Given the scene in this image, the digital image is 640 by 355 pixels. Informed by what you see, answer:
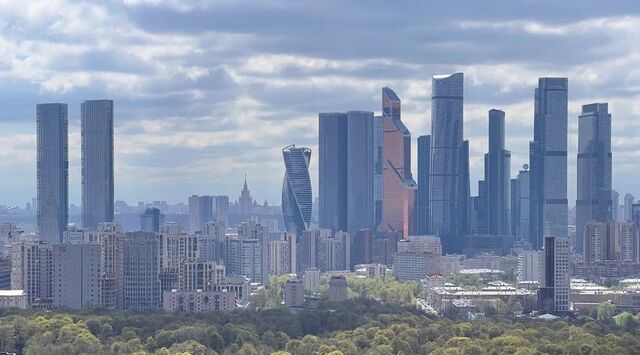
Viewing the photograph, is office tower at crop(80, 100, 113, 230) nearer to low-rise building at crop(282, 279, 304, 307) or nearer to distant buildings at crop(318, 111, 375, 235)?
distant buildings at crop(318, 111, 375, 235)

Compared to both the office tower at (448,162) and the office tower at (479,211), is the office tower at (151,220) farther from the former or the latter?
the office tower at (479,211)

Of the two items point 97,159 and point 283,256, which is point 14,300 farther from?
point 97,159

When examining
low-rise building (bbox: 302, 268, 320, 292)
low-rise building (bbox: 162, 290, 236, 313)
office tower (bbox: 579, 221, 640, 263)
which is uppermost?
office tower (bbox: 579, 221, 640, 263)

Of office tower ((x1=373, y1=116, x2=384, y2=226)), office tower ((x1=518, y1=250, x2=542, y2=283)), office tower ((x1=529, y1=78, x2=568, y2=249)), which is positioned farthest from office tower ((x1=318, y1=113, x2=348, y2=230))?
office tower ((x1=518, y1=250, x2=542, y2=283))

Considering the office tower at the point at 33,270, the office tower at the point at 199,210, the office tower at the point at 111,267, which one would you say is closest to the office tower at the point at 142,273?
the office tower at the point at 111,267

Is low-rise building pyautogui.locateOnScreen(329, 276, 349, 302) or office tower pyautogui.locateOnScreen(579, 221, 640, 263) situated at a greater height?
office tower pyautogui.locateOnScreen(579, 221, 640, 263)

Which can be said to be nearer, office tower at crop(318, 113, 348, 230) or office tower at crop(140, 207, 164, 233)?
office tower at crop(140, 207, 164, 233)

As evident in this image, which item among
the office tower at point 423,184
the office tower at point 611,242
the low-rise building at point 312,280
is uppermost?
the office tower at point 423,184

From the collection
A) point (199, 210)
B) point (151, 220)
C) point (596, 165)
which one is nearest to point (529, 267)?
point (151, 220)
